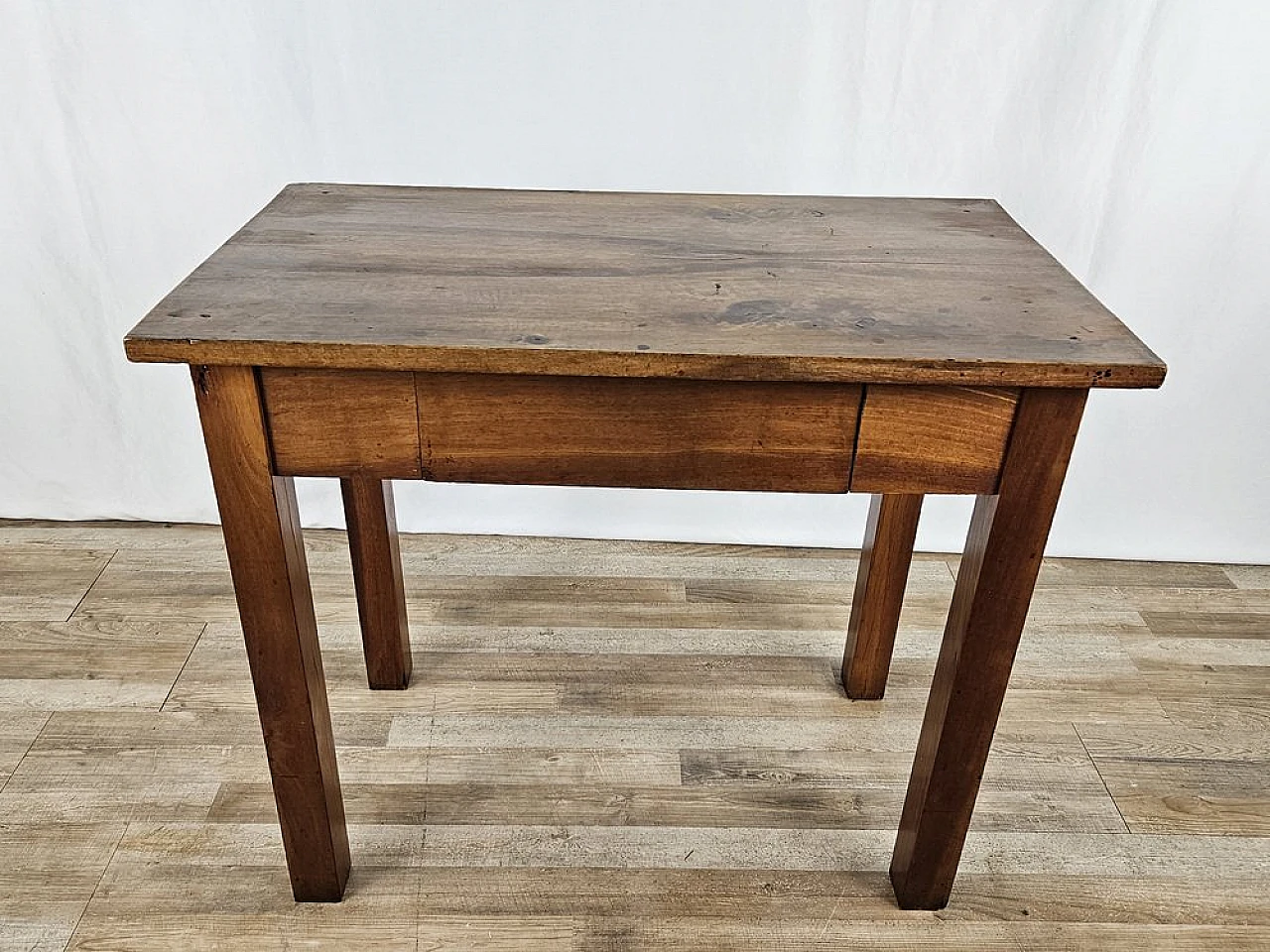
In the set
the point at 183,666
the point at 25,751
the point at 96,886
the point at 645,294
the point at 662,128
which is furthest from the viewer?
the point at 662,128

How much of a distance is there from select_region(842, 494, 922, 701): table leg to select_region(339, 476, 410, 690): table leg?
2.45ft

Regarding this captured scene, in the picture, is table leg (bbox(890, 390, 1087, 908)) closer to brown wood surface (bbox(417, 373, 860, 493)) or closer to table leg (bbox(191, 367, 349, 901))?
brown wood surface (bbox(417, 373, 860, 493))

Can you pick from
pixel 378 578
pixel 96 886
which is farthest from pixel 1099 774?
pixel 96 886

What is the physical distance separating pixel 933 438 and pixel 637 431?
0.97 ft

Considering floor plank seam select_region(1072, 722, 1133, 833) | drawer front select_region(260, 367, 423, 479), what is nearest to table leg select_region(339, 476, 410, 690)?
drawer front select_region(260, 367, 423, 479)

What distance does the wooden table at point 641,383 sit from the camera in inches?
38.8

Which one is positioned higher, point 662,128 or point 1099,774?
point 662,128

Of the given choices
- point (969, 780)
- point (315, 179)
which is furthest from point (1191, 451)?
point (315, 179)

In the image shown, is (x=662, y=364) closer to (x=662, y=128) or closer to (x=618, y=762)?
(x=618, y=762)

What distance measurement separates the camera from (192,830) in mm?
1472

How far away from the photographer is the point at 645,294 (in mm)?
1121

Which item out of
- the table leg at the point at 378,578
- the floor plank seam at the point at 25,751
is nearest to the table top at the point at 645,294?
the table leg at the point at 378,578

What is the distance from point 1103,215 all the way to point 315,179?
1.50 meters

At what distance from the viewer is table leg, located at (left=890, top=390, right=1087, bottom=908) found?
3.40 ft
